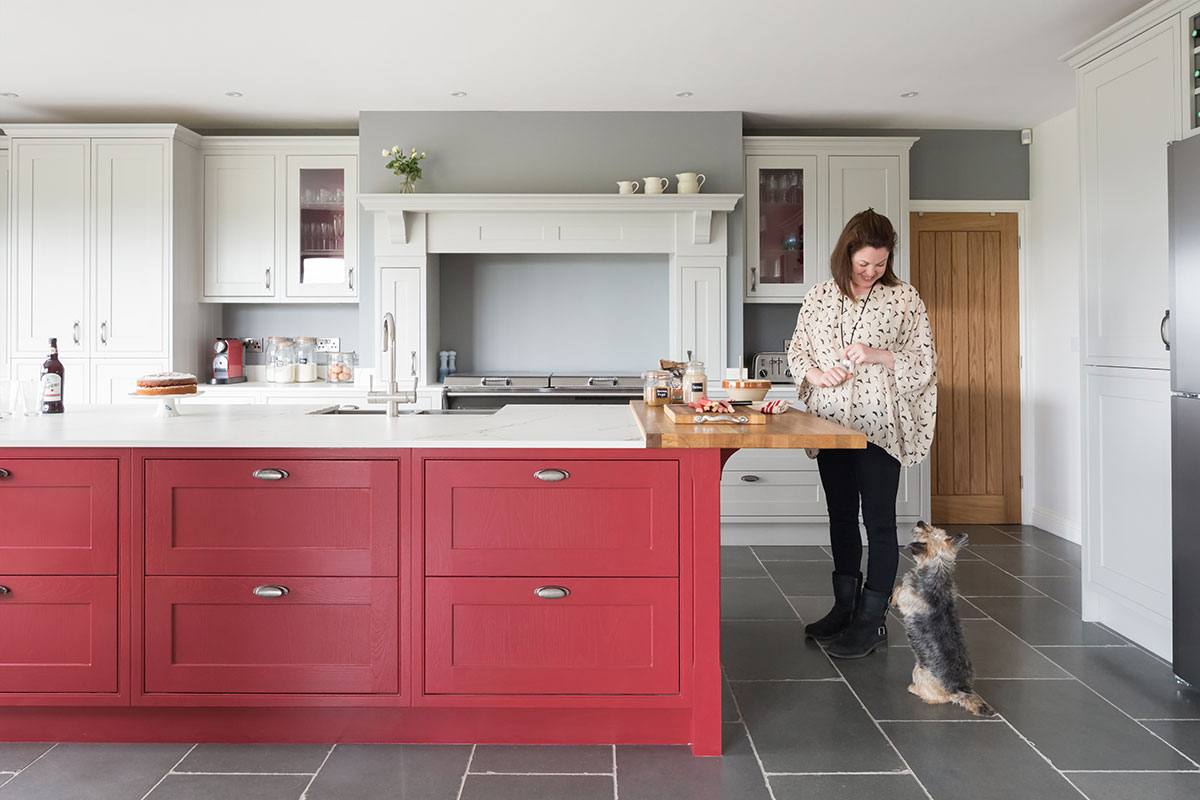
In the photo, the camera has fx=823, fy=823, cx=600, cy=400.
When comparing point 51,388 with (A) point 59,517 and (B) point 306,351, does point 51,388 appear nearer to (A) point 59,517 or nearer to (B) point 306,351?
(A) point 59,517

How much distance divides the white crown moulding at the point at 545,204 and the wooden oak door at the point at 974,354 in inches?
56.5

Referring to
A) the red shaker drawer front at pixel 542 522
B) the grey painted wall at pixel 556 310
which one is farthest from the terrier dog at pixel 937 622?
the grey painted wall at pixel 556 310

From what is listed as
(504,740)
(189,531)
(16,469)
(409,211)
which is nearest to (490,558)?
(504,740)

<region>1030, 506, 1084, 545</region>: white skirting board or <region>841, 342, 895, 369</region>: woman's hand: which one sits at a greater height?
<region>841, 342, 895, 369</region>: woman's hand

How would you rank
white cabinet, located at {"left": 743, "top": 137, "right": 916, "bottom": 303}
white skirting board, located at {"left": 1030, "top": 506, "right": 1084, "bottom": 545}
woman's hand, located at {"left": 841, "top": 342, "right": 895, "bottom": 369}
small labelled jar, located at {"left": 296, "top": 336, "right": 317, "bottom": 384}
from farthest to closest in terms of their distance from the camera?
1. small labelled jar, located at {"left": 296, "top": 336, "right": 317, "bottom": 384}
2. white cabinet, located at {"left": 743, "top": 137, "right": 916, "bottom": 303}
3. white skirting board, located at {"left": 1030, "top": 506, "right": 1084, "bottom": 545}
4. woman's hand, located at {"left": 841, "top": 342, "right": 895, "bottom": 369}

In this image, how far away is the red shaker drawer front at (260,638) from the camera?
2113 mm

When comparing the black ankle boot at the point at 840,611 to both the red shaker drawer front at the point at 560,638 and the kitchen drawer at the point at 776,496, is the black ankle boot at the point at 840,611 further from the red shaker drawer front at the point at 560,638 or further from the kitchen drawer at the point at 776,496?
the kitchen drawer at the point at 776,496

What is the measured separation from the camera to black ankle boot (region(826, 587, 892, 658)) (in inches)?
108

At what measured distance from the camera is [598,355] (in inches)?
198

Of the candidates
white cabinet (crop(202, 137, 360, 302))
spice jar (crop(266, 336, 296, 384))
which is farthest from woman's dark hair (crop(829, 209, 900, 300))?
spice jar (crop(266, 336, 296, 384))

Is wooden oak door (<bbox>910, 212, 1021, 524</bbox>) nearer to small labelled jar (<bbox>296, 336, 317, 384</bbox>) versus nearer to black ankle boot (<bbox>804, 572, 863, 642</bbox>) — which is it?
black ankle boot (<bbox>804, 572, 863, 642</bbox>)

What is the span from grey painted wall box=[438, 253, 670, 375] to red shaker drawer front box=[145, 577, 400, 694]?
298cm

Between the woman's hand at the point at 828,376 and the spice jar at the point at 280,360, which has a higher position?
the spice jar at the point at 280,360

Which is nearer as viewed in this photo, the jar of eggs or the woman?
Answer: the woman
